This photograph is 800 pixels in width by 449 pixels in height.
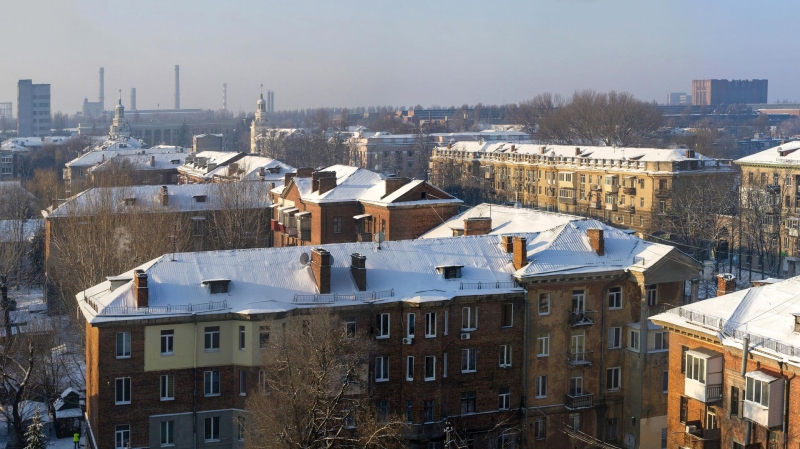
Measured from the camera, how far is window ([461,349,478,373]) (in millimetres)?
28891

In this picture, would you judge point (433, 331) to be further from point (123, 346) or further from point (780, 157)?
point (780, 157)

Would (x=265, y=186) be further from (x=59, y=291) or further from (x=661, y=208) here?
(x=661, y=208)

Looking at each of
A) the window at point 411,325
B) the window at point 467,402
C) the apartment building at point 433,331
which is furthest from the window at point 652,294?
the window at point 411,325

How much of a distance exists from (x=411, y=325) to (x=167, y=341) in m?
6.89

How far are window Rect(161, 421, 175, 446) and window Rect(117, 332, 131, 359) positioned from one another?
2.14 metres

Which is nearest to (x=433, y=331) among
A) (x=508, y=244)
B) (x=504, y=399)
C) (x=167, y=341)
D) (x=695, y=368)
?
(x=504, y=399)

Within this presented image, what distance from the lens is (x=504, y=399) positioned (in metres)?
29.4

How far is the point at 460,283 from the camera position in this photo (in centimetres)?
2906

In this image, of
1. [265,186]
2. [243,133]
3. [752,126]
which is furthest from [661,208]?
[243,133]

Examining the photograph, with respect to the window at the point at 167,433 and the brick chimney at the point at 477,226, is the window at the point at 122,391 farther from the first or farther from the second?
the brick chimney at the point at 477,226

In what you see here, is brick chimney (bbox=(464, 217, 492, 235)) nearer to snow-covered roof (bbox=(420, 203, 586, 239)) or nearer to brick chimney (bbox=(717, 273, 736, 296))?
snow-covered roof (bbox=(420, 203, 586, 239))

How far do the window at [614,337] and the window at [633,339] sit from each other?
11.5 inches

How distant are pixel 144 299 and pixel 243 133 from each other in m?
174

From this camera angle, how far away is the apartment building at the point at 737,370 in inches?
819
